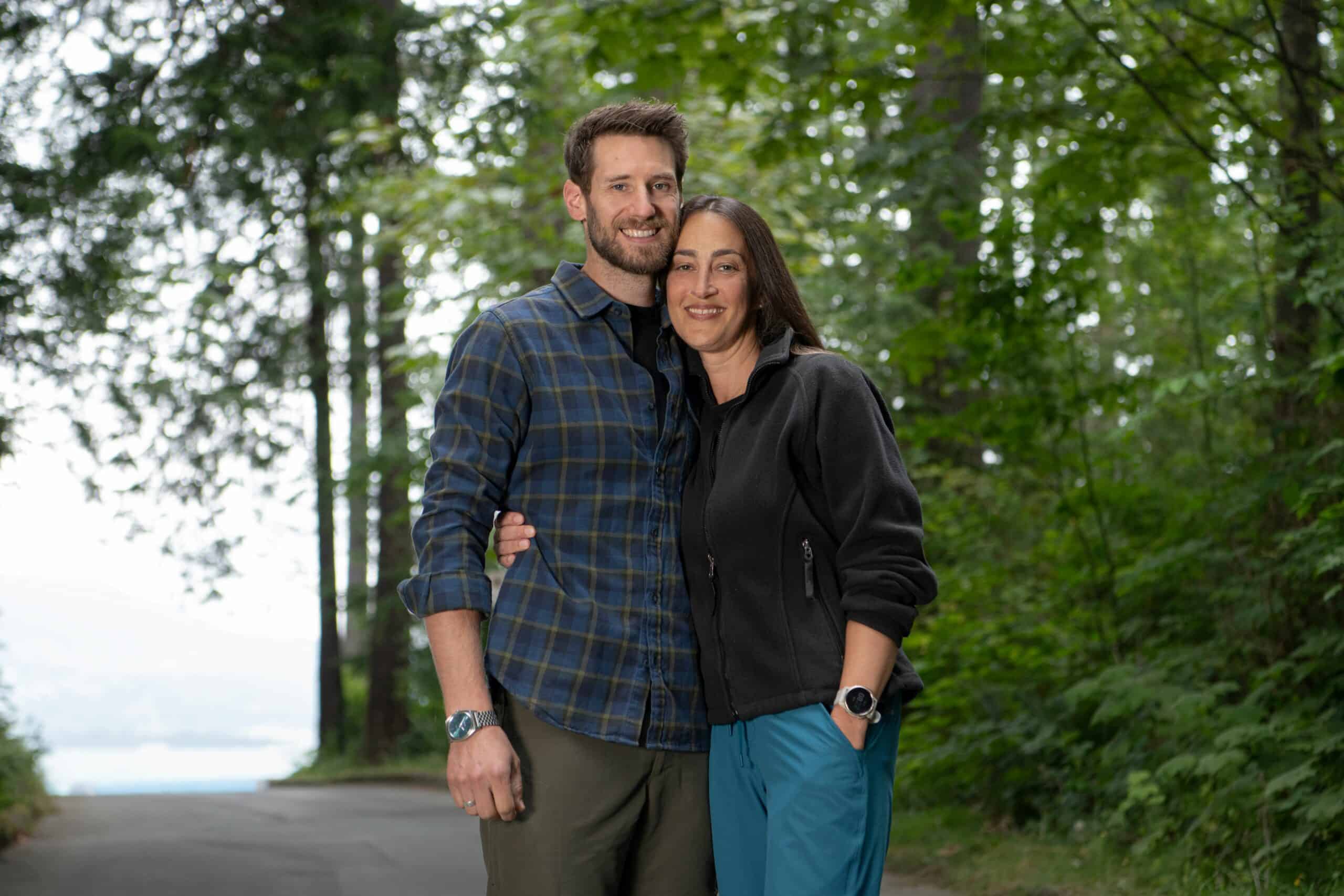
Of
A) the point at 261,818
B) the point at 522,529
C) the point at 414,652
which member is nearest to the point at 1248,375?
the point at 522,529

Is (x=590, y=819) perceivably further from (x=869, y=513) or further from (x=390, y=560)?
(x=390, y=560)

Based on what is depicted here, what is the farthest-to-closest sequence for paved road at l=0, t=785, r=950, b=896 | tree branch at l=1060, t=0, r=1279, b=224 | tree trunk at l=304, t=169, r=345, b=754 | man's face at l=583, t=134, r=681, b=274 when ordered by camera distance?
tree trunk at l=304, t=169, r=345, b=754, paved road at l=0, t=785, r=950, b=896, tree branch at l=1060, t=0, r=1279, b=224, man's face at l=583, t=134, r=681, b=274

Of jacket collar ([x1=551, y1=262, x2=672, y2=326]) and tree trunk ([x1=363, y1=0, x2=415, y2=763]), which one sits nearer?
jacket collar ([x1=551, y1=262, x2=672, y2=326])

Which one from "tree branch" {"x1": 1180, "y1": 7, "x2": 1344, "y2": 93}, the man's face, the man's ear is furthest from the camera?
"tree branch" {"x1": 1180, "y1": 7, "x2": 1344, "y2": 93}

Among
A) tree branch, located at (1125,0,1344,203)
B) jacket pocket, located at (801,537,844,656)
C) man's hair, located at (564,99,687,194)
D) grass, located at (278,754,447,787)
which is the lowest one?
grass, located at (278,754,447,787)

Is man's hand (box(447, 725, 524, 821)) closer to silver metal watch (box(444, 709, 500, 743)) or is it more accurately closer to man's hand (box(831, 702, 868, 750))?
silver metal watch (box(444, 709, 500, 743))

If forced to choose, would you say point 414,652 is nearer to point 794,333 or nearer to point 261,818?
point 261,818

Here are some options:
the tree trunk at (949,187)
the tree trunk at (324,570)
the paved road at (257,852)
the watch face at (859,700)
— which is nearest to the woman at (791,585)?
the watch face at (859,700)

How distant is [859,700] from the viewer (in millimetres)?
2867

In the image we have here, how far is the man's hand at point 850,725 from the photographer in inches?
113

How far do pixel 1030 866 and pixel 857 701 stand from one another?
4.16 m

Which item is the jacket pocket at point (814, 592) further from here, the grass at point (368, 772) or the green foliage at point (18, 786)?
the grass at point (368, 772)

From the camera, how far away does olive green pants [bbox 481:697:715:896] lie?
3.02 meters

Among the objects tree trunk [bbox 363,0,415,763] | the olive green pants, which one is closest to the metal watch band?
the olive green pants
